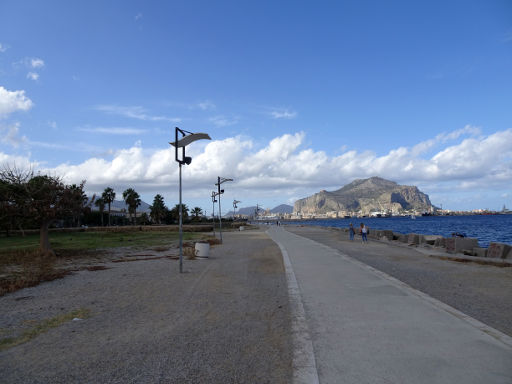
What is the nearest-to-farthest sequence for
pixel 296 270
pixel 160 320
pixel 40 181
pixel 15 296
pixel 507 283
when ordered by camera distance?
pixel 160 320
pixel 15 296
pixel 507 283
pixel 296 270
pixel 40 181

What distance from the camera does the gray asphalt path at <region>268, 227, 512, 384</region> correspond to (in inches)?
143

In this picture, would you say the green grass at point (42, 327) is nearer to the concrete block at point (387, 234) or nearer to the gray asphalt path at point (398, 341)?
the gray asphalt path at point (398, 341)

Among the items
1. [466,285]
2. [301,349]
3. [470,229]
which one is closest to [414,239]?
[466,285]

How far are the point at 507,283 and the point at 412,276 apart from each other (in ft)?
7.93

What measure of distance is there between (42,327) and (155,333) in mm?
2145

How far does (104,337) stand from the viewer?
5.20 metres

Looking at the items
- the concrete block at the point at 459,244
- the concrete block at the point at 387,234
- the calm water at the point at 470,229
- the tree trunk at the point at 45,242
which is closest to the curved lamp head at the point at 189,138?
the tree trunk at the point at 45,242

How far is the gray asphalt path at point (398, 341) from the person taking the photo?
11.9 ft

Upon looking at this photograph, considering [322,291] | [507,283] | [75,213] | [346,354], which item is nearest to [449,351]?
[346,354]

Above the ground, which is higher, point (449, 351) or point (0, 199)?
point (0, 199)

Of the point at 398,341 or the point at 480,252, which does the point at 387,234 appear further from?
the point at 398,341

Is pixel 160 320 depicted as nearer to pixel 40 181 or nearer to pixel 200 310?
pixel 200 310

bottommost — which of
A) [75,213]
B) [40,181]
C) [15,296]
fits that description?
[15,296]

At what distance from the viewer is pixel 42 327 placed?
19.1ft
